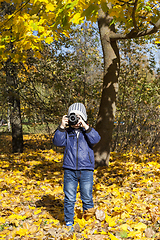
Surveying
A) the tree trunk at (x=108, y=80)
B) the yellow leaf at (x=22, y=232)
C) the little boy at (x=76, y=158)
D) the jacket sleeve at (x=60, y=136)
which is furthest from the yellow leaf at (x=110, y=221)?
the tree trunk at (x=108, y=80)

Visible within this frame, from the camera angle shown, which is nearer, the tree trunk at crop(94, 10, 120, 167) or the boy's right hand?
the boy's right hand

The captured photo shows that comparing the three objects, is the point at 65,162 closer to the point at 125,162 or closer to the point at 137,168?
the point at 137,168

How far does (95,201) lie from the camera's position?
3.93m

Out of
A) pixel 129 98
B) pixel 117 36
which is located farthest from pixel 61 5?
pixel 129 98

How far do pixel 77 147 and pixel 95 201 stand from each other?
159 centimetres

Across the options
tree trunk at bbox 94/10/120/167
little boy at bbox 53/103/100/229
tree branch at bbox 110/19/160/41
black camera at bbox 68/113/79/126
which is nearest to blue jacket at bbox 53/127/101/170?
little boy at bbox 53/103/100/229

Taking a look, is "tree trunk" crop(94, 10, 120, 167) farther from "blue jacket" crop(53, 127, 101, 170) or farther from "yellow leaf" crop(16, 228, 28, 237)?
"yellow leaf" crop(16, 228, 28, 237)

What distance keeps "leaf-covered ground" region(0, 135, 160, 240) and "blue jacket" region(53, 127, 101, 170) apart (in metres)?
0.66

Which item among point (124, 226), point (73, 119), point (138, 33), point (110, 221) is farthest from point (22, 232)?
point (138, 33)

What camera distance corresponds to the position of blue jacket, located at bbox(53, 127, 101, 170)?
8.98 feet

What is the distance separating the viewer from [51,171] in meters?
5.96

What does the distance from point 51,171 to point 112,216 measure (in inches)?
119

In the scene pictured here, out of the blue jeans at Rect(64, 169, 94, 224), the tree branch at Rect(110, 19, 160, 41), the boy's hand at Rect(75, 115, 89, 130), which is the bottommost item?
the blue jeans at Rect(64, 169, 94, 224)

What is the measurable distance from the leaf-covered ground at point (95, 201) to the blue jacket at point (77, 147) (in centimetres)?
66
